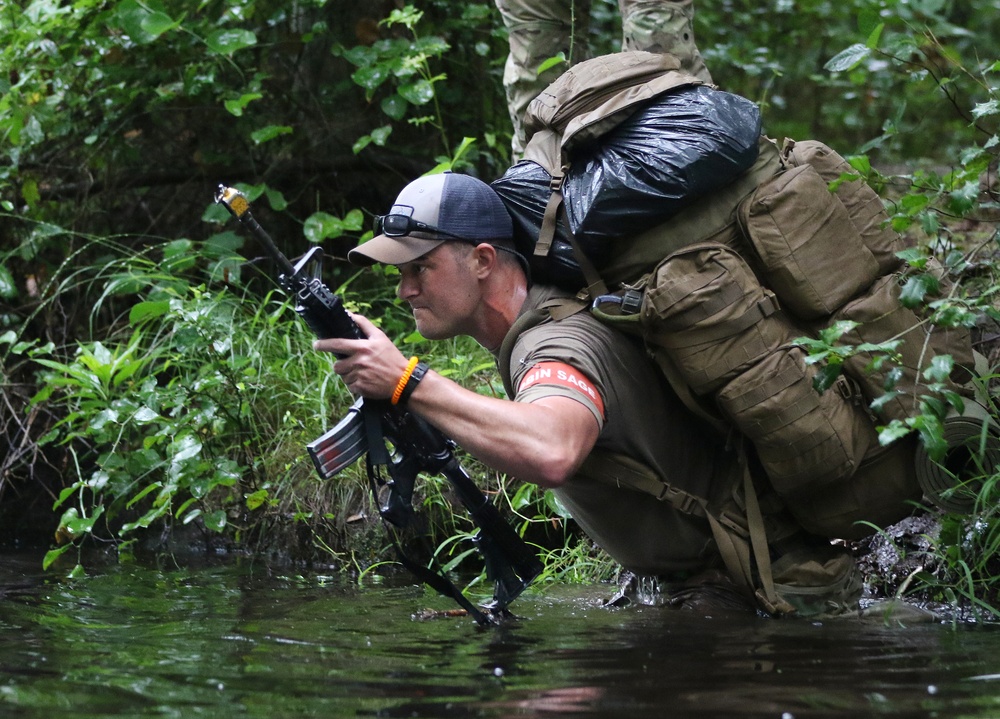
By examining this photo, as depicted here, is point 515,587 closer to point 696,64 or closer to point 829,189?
point 829,189

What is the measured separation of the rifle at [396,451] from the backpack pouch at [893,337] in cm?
112

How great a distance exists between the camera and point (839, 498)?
355 centimetres

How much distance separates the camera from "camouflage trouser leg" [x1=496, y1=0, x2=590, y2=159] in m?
4.76

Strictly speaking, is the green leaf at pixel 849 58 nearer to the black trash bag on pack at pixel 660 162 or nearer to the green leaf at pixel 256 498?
the black trash bag on pack at pixel 660 162

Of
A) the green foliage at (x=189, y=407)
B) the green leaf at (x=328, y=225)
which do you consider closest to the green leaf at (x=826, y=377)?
the green foliage at (x=189, y=407)

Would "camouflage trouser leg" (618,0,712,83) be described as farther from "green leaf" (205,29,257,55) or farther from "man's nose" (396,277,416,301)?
"green leaf" (205,29,257,55)

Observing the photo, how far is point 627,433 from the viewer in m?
3.33

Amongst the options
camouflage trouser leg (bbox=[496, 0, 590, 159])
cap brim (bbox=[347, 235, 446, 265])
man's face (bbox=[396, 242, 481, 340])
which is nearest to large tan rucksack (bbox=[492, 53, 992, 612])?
man's face (bbox=[396, 242, 481, 340])

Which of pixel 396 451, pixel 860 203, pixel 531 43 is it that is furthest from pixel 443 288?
pixel 531 43

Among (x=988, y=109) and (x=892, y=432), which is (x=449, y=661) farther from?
(x=988, y=109)

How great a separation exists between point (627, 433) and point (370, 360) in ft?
2.63

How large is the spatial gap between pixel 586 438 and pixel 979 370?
52.8 inches

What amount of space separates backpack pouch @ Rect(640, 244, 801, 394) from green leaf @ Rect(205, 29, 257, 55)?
2.95 meters

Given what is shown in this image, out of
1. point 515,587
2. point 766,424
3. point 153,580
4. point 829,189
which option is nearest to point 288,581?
point 153,580
